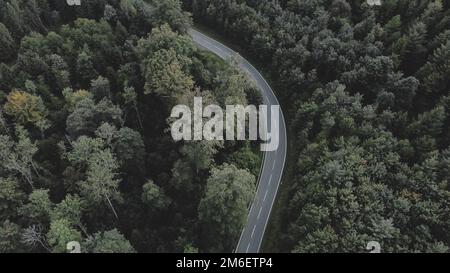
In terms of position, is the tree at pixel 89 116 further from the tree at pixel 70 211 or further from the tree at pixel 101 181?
the tree at pixel 70 211

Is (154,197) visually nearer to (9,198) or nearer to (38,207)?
(38,207)

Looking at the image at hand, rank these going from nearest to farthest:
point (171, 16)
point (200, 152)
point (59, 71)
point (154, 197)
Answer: point (200, 152)
point (154, 197)
point (171, 16)
point (59, 71)

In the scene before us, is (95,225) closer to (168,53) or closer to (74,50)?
(168,53)

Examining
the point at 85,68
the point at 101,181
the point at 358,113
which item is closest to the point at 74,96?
the point at 85,68

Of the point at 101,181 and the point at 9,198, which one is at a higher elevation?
the point at 101,181

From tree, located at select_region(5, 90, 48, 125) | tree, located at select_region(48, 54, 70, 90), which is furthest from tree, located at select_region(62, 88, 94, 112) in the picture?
tree, located at select_region(5, 90, 48, 125)

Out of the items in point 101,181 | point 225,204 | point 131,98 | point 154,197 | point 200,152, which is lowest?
point 154,197

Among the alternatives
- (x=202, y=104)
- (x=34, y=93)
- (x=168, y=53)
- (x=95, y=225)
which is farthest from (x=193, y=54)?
(x=95, y=225)
